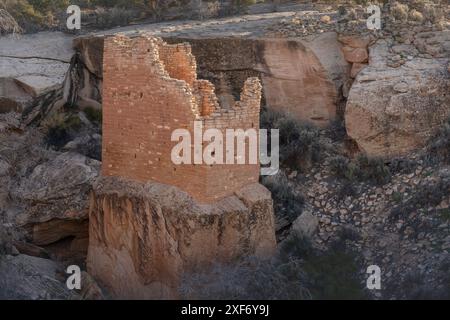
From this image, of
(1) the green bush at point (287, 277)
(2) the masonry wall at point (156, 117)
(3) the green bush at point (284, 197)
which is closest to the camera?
(1) the green bush at point (287, 277)

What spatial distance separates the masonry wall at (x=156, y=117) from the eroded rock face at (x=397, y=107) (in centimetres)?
353

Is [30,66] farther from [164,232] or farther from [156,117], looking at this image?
[164,232]

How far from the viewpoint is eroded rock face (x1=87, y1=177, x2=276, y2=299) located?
8.98m

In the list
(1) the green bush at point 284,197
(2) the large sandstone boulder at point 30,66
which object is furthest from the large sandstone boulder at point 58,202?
(1) the green bush at point 284,197

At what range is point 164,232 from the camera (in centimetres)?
921

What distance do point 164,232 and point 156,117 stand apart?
146cm

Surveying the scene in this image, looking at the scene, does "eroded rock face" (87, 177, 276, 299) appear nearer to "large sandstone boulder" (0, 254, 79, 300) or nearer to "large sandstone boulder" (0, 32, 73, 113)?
"large sandstone boulder" (0, 254, 79, 300)

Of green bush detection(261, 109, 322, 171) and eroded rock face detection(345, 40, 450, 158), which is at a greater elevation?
eroded rock face detection(345, 40, 450, 158)

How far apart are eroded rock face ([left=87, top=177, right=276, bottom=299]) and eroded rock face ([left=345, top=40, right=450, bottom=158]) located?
3.49m

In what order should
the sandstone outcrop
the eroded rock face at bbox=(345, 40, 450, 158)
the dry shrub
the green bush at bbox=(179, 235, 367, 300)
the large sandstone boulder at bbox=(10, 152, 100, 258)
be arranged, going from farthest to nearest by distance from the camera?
the dry shrub → the sandstone outcrop → the eroded rock face at bbox=(345, 40, 450, 158) → the large sandstone boulder at bbox=(10, 152, 100, 258) → the green bush at bbox=(179, 235, 367, 300)

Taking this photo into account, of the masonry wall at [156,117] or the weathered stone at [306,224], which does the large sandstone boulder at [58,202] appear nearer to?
the masonry wall at [156,117]

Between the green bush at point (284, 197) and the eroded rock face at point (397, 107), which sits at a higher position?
the eroded rock face at point (397, 107)

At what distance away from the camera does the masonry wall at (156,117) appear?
8.91 meters


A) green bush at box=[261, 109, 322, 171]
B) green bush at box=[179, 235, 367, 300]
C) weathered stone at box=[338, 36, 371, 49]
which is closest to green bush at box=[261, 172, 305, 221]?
green bush at box=[261, 109, 322, 171]
